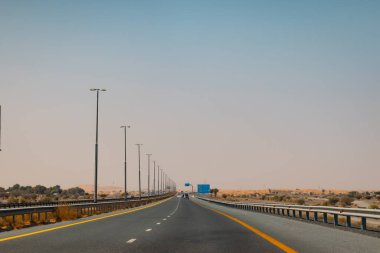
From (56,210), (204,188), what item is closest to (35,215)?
(56,210)

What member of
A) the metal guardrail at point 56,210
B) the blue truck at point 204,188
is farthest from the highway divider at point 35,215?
the blue truck at point 204,188

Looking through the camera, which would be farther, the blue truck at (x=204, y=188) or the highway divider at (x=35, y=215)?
the blue truck at (x=204, y=188)

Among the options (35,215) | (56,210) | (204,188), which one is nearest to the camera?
(35,215)

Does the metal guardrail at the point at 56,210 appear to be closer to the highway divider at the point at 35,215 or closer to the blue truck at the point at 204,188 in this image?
the highway divider at the point at 35,215

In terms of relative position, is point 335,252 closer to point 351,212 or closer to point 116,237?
point 116,237

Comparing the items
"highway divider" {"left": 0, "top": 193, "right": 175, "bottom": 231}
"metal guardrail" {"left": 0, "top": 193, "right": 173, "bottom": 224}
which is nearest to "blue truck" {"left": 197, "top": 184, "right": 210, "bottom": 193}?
"metal guardrail" {"left": 0, "top": 193, "right": 173, "bottom": 224}

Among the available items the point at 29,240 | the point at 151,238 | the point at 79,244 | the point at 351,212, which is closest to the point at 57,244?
the point at 79,244

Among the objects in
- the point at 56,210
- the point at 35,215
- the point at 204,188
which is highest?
the point at 204,188

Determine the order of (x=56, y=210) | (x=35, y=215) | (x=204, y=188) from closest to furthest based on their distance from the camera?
(x=35, y=215), (x=56, y=210), (x=204, y=188)

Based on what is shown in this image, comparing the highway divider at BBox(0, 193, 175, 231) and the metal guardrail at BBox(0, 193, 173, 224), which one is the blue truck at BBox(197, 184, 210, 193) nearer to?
the metal guardrail at BBox(0, 193, 173, 224)

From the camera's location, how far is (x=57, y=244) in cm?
1547

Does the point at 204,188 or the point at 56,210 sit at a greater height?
the point at 204,188

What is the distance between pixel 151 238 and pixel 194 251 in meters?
4.18

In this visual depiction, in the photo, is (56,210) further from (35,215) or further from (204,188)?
(204,188)
